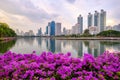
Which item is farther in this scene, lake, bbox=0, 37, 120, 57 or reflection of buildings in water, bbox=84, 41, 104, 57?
lake, bbox=0, 37, 120, 57

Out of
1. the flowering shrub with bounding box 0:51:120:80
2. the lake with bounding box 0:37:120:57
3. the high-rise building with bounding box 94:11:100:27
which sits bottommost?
the lake with bounding box 0:37:120:57

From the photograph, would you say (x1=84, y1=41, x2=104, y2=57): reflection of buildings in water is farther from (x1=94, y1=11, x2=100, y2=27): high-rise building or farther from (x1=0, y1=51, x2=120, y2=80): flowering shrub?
(x1=94, y1=11, x2=100, y2=27): high-rise building

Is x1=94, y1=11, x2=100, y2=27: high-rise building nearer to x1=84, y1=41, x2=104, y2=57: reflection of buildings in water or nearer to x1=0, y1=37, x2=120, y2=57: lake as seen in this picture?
x1=0, y1=37, x2=120, y2=57: lake

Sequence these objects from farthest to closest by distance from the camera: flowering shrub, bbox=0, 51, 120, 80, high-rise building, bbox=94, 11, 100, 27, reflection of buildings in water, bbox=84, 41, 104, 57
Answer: high-rise building, bbox=94, 11, 100, 27 < reflection of buildings in water, bbox=84, 41, 104, 57 < flowering shrub, bbox=0, 51, 120, 80

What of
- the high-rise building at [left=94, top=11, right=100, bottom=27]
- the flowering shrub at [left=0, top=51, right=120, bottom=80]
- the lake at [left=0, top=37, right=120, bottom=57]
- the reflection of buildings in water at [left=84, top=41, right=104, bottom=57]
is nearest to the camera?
the flowering shrub at [left=0, top=51, right=120, bottom=80]

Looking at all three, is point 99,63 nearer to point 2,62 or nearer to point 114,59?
point 114,59

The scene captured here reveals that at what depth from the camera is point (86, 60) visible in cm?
461

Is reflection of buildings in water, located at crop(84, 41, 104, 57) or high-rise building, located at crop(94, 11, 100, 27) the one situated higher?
high-rise building, located at crop(94, 11, 100, 27)

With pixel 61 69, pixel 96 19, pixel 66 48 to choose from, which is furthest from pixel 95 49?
pixel 96 19

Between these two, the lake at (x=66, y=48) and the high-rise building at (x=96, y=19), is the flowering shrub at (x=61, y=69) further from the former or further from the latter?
the high-rise building at (x=96, y=19)

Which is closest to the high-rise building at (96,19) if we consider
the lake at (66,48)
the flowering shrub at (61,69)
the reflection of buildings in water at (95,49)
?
the lake at (66,48)

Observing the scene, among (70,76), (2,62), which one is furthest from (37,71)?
(2,62)

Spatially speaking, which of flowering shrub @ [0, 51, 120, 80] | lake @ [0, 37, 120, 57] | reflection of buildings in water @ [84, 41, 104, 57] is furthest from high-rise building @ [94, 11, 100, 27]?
flowering shrub @ [0, 51, 120, 80]

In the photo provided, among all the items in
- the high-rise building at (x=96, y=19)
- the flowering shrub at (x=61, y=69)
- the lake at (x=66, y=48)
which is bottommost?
the lake at (x=66, y=48)
